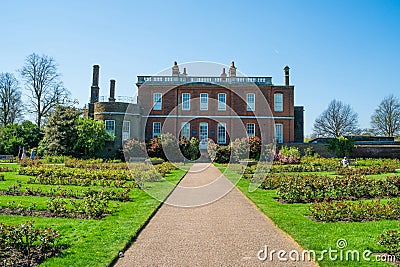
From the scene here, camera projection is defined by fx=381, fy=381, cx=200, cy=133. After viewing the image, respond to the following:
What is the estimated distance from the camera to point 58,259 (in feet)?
18.3

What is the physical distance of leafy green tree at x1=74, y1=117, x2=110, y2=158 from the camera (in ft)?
91.5

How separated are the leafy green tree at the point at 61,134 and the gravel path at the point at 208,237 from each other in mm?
19499

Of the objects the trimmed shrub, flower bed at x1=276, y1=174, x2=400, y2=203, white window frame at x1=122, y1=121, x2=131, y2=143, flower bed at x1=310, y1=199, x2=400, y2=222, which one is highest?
white window frame at x1=122, y1=121, x2=131, y2=143

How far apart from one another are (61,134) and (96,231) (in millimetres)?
22632

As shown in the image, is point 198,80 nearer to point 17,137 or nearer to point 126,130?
point 126,130

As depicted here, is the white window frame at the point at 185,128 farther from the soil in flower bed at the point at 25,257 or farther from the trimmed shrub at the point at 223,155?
the soil in flower bed at the point at 25,257

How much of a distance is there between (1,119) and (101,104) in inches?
667

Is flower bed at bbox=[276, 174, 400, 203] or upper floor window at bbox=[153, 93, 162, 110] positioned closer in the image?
flower bed at bbox=[276, 174, 400, 203]

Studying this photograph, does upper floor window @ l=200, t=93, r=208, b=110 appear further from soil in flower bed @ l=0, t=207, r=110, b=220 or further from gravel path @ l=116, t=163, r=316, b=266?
soil in flower bed @ l=0, t=207, r=110, b=220

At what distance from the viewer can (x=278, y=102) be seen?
37219 millimetres

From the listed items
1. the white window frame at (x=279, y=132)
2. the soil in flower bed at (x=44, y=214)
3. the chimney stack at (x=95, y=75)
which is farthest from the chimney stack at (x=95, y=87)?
the soil in flower bed at (x=44, y=214)

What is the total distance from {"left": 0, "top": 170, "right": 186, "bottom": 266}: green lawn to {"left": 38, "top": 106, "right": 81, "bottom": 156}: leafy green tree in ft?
60.0

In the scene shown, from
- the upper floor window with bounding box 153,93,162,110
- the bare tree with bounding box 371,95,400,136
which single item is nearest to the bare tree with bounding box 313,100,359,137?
the bare tree with bounding box 371,95,400,136

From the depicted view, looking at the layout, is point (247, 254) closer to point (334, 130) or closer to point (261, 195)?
point (261, 195)
